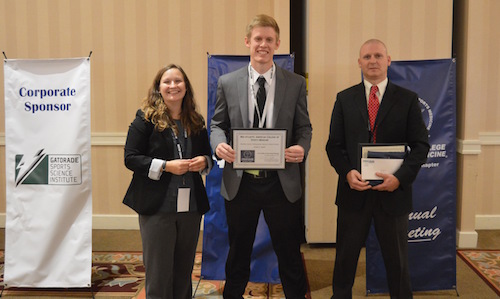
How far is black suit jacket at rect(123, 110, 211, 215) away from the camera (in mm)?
2879

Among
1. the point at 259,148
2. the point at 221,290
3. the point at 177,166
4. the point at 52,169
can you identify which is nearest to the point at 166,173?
the point at 177,166

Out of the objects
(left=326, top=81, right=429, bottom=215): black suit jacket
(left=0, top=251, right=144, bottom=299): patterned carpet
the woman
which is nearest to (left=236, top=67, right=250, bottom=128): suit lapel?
the woman

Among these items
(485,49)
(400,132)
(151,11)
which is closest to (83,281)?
(400,132)

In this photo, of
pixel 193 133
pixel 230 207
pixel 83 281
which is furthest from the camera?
pixel 83 281

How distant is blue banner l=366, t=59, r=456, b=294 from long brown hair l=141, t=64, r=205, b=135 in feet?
5.31

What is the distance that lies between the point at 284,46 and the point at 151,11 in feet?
4.68

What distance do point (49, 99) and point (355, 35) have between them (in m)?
2.62

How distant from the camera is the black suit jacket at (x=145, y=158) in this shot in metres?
2.88

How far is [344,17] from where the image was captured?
474 cm

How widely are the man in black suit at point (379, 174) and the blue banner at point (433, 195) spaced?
74 centimetres

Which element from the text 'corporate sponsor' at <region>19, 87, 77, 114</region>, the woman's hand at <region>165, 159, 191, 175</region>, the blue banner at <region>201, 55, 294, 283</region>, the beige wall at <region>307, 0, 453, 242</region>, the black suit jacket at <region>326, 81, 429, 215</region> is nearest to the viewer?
the woman's hand at <region>165, 159, 191, 175</region>

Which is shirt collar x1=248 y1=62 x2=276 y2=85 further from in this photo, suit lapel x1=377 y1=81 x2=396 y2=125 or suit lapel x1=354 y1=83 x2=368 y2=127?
suit lapel x1=377 y1=81 x2=396 y2=125

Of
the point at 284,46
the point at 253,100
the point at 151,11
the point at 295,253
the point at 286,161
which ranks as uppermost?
the point at 151,11

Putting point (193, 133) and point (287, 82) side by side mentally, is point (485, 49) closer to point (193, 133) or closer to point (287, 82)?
point (287, 82)
